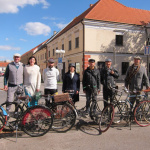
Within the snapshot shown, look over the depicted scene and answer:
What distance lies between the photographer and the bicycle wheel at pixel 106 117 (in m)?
3.95

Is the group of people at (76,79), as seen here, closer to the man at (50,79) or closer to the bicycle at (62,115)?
the man at (50,79)

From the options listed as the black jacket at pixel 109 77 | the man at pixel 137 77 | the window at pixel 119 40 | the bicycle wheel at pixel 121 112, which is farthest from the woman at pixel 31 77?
the window at pixel 119 40

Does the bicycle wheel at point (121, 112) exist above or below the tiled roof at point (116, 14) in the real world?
below

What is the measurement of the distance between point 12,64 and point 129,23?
1864cm

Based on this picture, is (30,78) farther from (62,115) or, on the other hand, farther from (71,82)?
(62,115)

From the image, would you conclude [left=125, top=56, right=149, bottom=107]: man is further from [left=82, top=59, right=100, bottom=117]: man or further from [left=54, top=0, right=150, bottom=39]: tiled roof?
[left=54, top=0, right=150, bottom=39]: tiled roof

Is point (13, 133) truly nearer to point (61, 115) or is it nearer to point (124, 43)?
point (61, 115)

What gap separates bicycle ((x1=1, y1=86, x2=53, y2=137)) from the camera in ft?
11.9

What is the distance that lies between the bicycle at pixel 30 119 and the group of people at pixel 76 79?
55 centimetres

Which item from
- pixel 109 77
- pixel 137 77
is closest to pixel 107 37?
pixel 137 77

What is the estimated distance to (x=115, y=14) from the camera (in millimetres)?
20641

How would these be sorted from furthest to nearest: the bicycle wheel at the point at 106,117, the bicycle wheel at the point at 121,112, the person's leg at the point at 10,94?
the bicycle wheel at the point at 121,112 < the person's leg at the point at 10,94 < the bicycle wheel at the point at 106,117

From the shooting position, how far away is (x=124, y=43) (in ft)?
65.8

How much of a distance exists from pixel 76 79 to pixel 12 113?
1.96 metres
